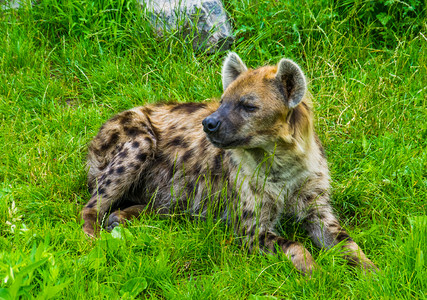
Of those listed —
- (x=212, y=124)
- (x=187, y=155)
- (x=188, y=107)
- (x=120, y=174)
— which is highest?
(x=212, y=124)

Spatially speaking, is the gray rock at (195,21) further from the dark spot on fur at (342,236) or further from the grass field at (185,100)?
the dark spot on fur at (342,236)

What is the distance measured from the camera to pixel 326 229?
3.53 metres

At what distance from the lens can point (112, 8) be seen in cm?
531

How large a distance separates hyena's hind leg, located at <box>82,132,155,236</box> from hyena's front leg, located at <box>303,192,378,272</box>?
1225mm

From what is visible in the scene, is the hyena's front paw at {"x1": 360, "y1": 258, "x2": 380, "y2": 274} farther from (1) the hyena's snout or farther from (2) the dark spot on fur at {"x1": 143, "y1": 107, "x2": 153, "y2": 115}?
(2) the dark spot on fur at {"x1": 143, "y1": 107, "x2": 153, "y2": 115}

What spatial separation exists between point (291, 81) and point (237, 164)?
25.1 inches

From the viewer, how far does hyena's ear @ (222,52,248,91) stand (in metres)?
3.68

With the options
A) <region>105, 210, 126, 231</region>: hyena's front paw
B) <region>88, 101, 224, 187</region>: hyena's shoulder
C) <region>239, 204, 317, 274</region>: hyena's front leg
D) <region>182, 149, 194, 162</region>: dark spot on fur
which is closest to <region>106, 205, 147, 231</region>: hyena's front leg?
<region>105, 210, 126, 231</region>: hyena's front paw

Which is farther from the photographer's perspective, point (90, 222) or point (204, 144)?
point (204, 144)

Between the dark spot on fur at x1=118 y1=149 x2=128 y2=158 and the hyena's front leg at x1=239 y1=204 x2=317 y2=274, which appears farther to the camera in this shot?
→ the dark spot on fur at x1=118 y1=149 x2=128 y2=158

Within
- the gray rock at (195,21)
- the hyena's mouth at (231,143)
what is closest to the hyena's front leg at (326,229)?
the hyena's mouth at (231,143)

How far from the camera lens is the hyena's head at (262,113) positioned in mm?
3342

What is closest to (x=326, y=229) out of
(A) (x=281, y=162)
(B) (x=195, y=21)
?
(A) (x=281, y=162)

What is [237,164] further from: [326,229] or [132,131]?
[132,131]
